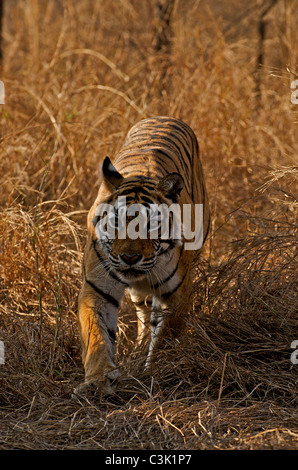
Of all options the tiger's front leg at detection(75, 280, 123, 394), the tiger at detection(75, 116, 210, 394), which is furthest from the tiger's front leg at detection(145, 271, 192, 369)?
the tiger's front leg at detection(75, 280, 123, 394)

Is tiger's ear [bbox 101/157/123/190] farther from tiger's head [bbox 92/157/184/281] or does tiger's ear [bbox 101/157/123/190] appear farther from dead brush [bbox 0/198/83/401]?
dead brush [bbox 0/198/83/401]

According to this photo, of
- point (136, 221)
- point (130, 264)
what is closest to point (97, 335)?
point (130, 264)

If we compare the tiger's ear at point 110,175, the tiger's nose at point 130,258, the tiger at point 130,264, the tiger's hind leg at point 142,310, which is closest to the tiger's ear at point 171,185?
the tiger at point 130,264

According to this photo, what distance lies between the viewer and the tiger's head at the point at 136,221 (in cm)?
312

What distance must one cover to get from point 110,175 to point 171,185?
0.97 feet

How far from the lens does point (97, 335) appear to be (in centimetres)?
321

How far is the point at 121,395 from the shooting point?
3.07m

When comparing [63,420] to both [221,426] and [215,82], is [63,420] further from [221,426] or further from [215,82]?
[215,82]

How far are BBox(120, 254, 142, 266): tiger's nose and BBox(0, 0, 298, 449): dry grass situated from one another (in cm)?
45

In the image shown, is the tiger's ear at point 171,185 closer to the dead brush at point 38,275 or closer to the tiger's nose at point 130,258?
the tiger's nose at point 130,258

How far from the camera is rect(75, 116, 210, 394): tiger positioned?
3123 mm

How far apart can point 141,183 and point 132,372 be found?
89 centimetres

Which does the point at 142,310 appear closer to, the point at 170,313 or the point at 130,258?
the point at 170,313

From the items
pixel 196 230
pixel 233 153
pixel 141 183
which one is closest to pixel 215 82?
pixel 233 153
